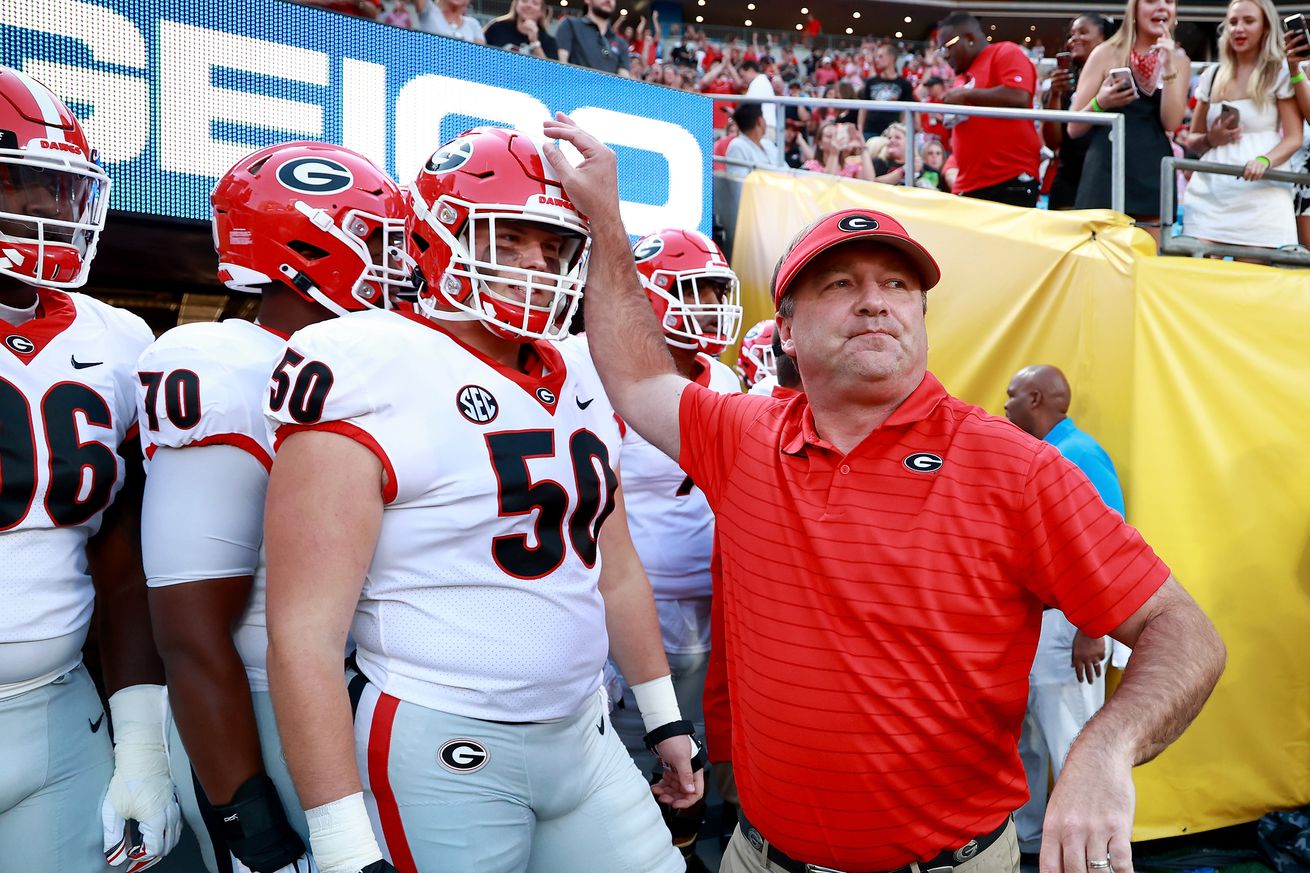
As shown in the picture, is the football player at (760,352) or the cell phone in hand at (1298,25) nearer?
the cell phone in hand at (1298,25)

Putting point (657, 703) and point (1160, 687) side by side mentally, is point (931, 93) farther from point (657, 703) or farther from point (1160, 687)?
point (1160, 687)

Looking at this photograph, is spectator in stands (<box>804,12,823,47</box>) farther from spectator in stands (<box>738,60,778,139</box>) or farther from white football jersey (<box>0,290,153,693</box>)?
white football jersey (<box>0,290,153,693</box>)

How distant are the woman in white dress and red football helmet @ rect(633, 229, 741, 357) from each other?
269 cm

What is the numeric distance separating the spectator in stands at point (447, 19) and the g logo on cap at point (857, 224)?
4.71 metres

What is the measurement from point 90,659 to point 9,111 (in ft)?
7.22

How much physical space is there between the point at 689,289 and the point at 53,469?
255 centimetres

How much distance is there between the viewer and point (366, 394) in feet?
5.64

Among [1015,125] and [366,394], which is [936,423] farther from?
[1015,125]

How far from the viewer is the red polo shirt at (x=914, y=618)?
1716 mm

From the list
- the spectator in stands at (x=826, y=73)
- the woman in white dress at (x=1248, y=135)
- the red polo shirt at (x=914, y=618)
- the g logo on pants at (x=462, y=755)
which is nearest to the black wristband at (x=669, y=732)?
the red polo shirt at (x=914, y=618)

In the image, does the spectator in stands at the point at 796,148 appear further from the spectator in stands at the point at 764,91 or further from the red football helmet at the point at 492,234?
the red football helmet at the point at 492,234

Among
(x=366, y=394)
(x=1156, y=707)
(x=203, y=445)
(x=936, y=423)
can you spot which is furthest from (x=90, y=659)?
(x=1156, y=707)

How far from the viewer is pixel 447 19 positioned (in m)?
6.91

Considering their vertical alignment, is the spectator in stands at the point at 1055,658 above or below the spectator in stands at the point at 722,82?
below
